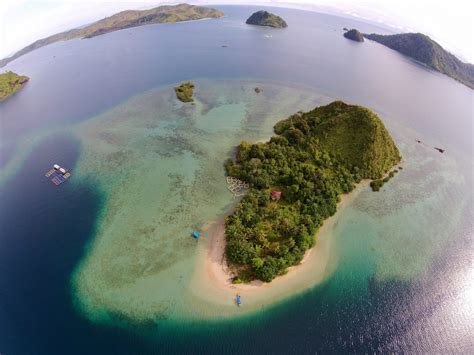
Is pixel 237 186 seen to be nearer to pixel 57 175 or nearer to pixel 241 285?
pixel 241 285

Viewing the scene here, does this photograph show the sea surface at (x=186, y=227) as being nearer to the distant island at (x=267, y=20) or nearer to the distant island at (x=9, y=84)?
the distant island at (x=9, y=84)

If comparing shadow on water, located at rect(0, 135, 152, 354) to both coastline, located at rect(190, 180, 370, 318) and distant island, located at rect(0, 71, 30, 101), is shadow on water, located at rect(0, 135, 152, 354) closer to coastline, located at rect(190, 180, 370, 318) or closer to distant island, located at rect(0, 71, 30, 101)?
coastline, located at rect(190, 180, 370, 318)

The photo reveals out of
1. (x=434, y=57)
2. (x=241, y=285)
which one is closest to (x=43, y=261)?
(x=241, y=285)

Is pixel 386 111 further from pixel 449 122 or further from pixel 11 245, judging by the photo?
pixel 11 245

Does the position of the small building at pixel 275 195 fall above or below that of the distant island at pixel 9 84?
below

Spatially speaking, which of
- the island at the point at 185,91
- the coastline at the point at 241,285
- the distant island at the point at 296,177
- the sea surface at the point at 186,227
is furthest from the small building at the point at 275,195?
the island at the point at 185,91

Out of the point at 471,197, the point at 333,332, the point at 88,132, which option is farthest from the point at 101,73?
the point at 471,197
